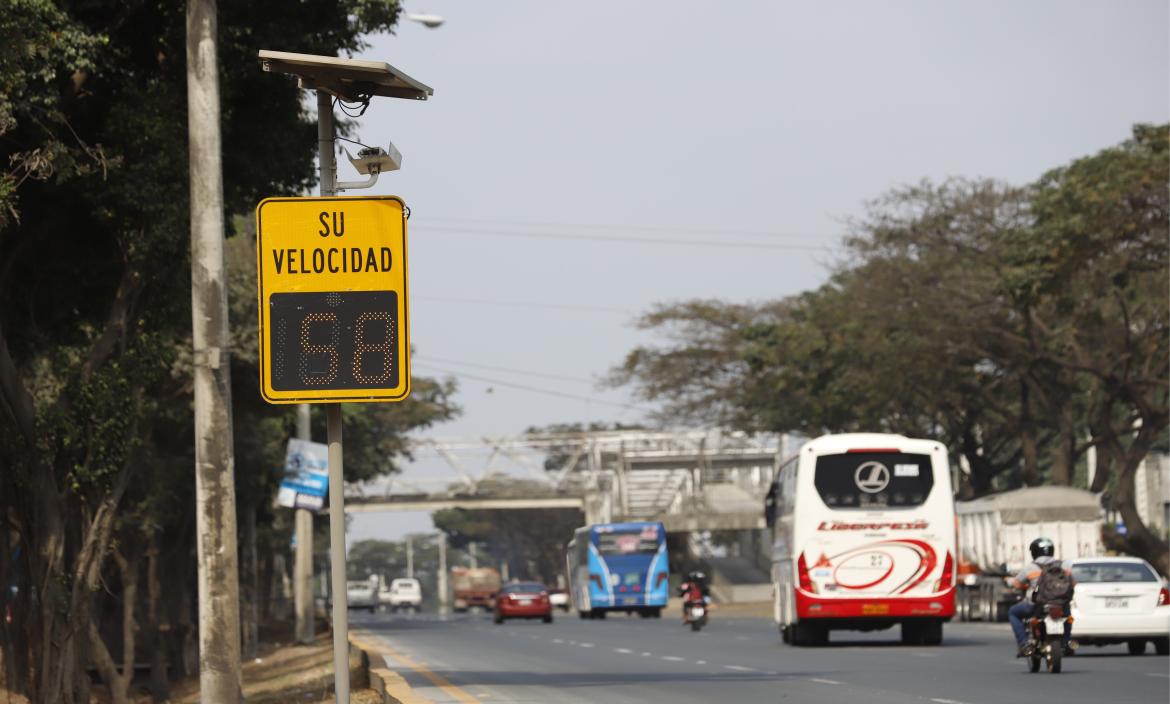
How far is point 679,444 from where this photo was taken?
9488cm

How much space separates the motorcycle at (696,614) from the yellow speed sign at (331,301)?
33816mm

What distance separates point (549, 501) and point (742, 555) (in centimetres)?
1271

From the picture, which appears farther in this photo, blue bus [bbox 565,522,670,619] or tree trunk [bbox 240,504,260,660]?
blue bus [bbox 565,522,670,619]

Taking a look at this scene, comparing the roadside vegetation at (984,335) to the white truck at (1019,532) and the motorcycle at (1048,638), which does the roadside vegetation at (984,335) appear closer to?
the white truck at (1019,532)

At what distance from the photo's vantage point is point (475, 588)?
4109 inches

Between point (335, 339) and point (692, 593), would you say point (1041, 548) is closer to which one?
point (335, 339)

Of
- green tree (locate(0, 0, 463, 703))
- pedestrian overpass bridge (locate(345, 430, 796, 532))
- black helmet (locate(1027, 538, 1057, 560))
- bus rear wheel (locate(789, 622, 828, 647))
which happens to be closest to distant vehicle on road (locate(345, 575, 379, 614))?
pedestrian overpass bridge (locate(345, 430, 796, 532))

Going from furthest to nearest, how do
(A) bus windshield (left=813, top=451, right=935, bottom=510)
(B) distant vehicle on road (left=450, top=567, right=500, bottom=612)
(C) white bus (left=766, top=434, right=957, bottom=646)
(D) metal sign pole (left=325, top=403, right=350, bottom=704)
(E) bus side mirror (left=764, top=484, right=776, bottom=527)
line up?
(B) distant vehicle on road (left=450, top=567, right=500, bottom=612)
(E) bus side mirror (left=764, top=484, right=776, bottom=527)
(A) bus windshield (left=813, top=451, right=935, bottom=510)
(C) white bus (left=766, top=434, right=957, bottom=646)
(D) metal sign pole (left=325, top=403, right=350, bottom=704)

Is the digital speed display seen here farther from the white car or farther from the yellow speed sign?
the white car

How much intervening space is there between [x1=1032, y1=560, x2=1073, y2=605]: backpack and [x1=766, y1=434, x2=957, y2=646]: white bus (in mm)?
8085

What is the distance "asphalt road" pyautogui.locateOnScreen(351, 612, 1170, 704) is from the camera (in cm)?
1789

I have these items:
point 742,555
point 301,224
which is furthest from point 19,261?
point 742,555

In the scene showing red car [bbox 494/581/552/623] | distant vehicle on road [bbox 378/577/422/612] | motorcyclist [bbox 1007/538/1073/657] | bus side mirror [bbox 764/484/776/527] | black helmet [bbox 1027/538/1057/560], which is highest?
bus side mirror [bbox 764/484/776/527]

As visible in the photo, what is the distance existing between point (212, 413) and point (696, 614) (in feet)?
92.9
